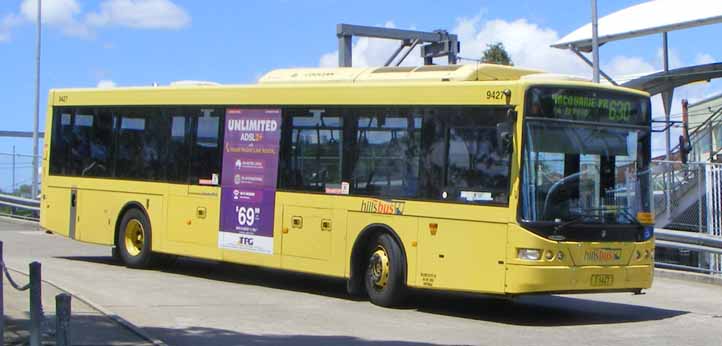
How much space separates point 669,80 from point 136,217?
1913cm

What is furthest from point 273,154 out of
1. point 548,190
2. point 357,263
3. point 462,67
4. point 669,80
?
point 669,80

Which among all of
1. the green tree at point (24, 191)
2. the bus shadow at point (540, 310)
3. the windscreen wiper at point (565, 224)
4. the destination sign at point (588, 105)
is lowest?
the bus shadow at point (540, 310)

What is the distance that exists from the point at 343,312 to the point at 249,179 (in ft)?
11.9

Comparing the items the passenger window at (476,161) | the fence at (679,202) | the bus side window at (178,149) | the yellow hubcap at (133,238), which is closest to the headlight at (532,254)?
the passenger window at (476,161)

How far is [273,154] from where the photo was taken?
15664mm

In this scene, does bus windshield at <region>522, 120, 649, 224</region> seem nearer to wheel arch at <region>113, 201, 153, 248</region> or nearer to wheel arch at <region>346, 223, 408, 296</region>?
wheel arch at <region>346, 223, 408, 296</region>

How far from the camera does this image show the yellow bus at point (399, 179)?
41.2 feet

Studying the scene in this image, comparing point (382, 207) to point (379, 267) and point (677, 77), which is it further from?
point (677, 77)

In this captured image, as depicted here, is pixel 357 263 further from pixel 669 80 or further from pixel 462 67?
pixel 669 80

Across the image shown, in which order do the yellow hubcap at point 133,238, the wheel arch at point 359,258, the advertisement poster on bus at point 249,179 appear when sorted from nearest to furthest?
1. the wheel arch at point 359,258
2. the advertisement poster on bus at point 249,179
3. the yellow hubcap at point 133,238

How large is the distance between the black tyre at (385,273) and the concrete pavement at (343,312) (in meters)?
0.21

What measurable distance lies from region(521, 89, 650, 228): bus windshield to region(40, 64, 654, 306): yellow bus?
20 millimetres

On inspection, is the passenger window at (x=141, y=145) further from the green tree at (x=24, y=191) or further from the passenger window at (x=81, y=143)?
the green tree at (x=24, y=191)

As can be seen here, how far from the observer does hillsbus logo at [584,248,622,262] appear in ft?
41.7
